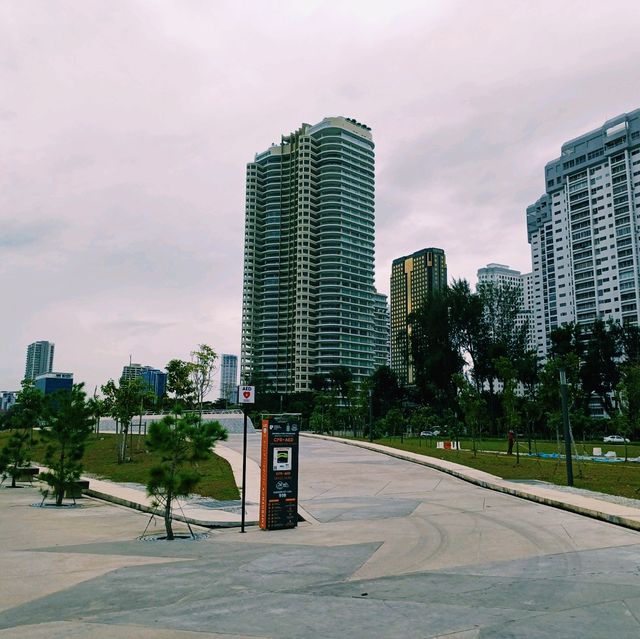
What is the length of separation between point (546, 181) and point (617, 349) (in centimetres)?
7711

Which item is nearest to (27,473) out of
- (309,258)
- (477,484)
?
(477,484)

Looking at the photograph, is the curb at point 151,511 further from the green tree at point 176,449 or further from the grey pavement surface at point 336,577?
the green tree at point 176,449

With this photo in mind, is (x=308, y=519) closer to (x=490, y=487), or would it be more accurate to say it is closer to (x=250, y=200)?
(x=490, y=487)

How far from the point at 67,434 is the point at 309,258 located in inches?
6384

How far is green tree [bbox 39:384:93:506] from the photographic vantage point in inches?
655

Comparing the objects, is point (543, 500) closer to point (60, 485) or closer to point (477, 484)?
point (477, 484)

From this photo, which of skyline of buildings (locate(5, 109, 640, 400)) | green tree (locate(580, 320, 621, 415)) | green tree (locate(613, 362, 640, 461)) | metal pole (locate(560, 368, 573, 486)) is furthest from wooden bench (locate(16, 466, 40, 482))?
skyline of buildings (locate(5, 109, 640, 400))

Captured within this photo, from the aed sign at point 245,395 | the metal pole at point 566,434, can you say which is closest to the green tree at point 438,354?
the metal pole at point 566,434

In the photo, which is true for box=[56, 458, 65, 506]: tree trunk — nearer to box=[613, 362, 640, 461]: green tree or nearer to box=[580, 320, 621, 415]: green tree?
box=[613, 362, 640, 461]: green tree

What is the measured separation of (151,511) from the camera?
14266mm

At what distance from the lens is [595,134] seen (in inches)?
5438

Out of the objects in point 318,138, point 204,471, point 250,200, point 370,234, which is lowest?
point 204,471

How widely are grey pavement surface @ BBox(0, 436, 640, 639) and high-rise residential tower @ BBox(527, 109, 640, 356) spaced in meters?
121

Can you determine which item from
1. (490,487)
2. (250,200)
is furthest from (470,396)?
(250,200)
